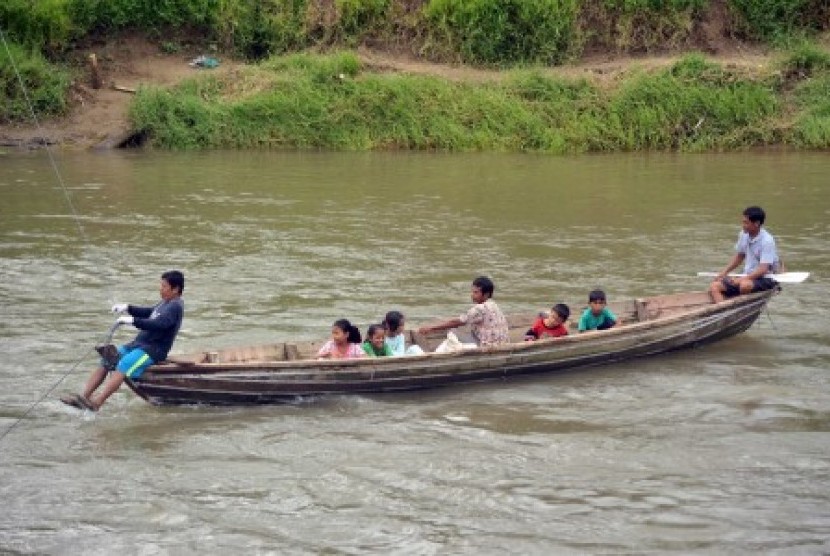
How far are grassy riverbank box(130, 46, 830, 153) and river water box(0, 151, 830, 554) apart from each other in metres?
4.61

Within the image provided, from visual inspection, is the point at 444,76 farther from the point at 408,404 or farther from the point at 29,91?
the point at 408,404

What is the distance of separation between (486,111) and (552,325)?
14.2 m

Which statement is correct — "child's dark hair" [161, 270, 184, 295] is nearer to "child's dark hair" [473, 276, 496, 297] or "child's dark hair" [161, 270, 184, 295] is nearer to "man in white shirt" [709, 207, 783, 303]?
"child's dark hair" [473, 276, 496, 297]

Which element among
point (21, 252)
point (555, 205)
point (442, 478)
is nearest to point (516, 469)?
point (442, 478)

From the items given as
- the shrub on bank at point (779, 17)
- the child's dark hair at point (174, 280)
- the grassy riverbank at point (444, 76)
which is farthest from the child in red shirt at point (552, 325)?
the shrub on bank at point (779, 17)

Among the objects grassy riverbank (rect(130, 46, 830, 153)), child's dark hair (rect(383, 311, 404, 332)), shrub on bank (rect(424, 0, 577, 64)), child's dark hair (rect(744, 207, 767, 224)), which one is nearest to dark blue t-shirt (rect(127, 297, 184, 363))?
child's dark hair (rect(383, 311, 404, 332))

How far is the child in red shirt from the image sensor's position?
10930mm

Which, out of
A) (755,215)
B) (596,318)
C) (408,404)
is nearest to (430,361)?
(408,404)

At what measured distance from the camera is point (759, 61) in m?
26.4

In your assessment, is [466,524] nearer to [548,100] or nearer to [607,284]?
[607,284]

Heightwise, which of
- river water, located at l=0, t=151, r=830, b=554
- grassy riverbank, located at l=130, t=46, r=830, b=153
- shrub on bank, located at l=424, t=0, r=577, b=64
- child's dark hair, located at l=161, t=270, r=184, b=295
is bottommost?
river water, located at l=0, t=151, r=830, b=554

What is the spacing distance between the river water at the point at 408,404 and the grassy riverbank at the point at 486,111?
182 inches

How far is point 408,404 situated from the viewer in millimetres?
10211

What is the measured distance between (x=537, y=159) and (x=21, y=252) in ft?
34.5
